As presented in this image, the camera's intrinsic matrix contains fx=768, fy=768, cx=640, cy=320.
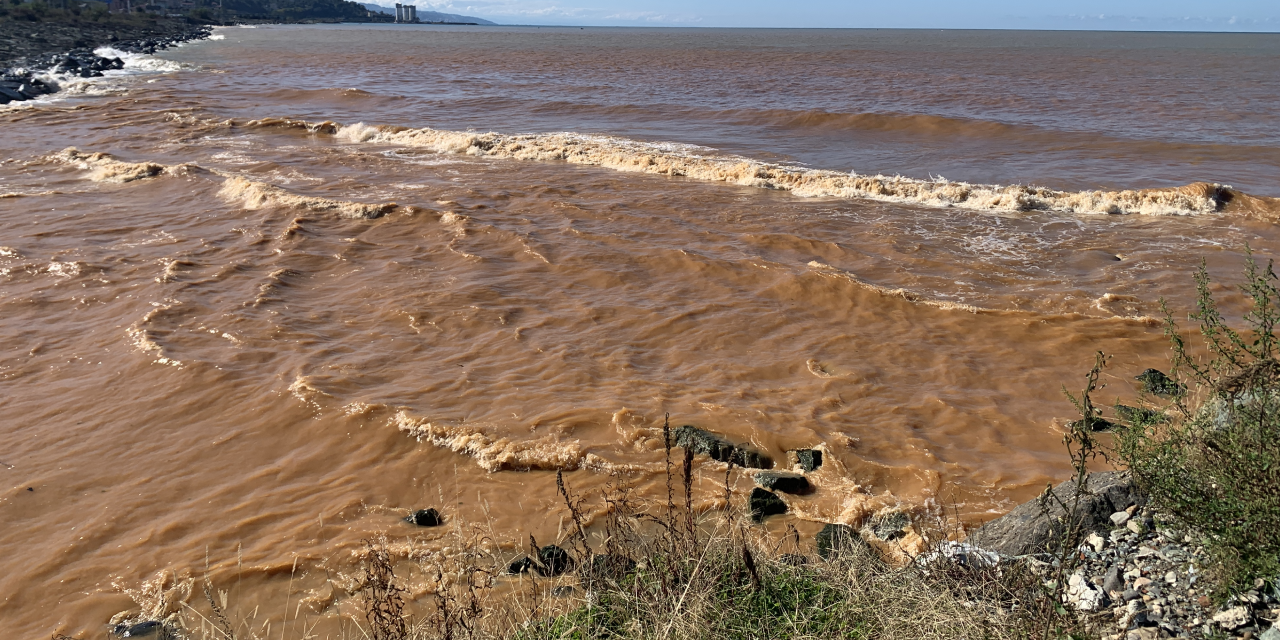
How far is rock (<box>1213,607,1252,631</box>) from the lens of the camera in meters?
2.91

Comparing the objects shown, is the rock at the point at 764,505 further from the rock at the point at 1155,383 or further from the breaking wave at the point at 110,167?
the breaking wave at the point at 110,167

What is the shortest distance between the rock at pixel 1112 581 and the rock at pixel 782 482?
7.03 ft

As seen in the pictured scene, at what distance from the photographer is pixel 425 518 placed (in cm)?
496

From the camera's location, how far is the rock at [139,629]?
4.04 metres

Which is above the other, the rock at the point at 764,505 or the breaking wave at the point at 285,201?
the breaking wave at the point at 285,201

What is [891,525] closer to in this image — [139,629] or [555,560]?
[555,560]

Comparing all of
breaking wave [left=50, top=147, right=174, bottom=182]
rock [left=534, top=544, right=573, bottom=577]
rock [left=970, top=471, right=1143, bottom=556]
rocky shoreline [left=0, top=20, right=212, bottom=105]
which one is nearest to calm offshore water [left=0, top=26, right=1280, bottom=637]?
breaking wave [left=50, top=147, right=174, bottom=182]

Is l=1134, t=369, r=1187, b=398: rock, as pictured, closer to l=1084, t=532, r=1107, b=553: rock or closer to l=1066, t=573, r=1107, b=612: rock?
l=1084, t=532, r=1107, b=553: rock

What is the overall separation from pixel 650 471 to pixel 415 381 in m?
2.49

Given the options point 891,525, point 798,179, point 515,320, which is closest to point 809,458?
point 891,525

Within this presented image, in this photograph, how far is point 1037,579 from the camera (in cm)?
321

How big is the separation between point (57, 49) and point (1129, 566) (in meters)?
56.0

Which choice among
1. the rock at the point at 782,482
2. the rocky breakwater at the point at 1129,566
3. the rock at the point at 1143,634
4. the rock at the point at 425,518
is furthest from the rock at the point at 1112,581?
the rock at the point at 425,518

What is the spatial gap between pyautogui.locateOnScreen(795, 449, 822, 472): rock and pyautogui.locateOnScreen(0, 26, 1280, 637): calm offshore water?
15 cm
